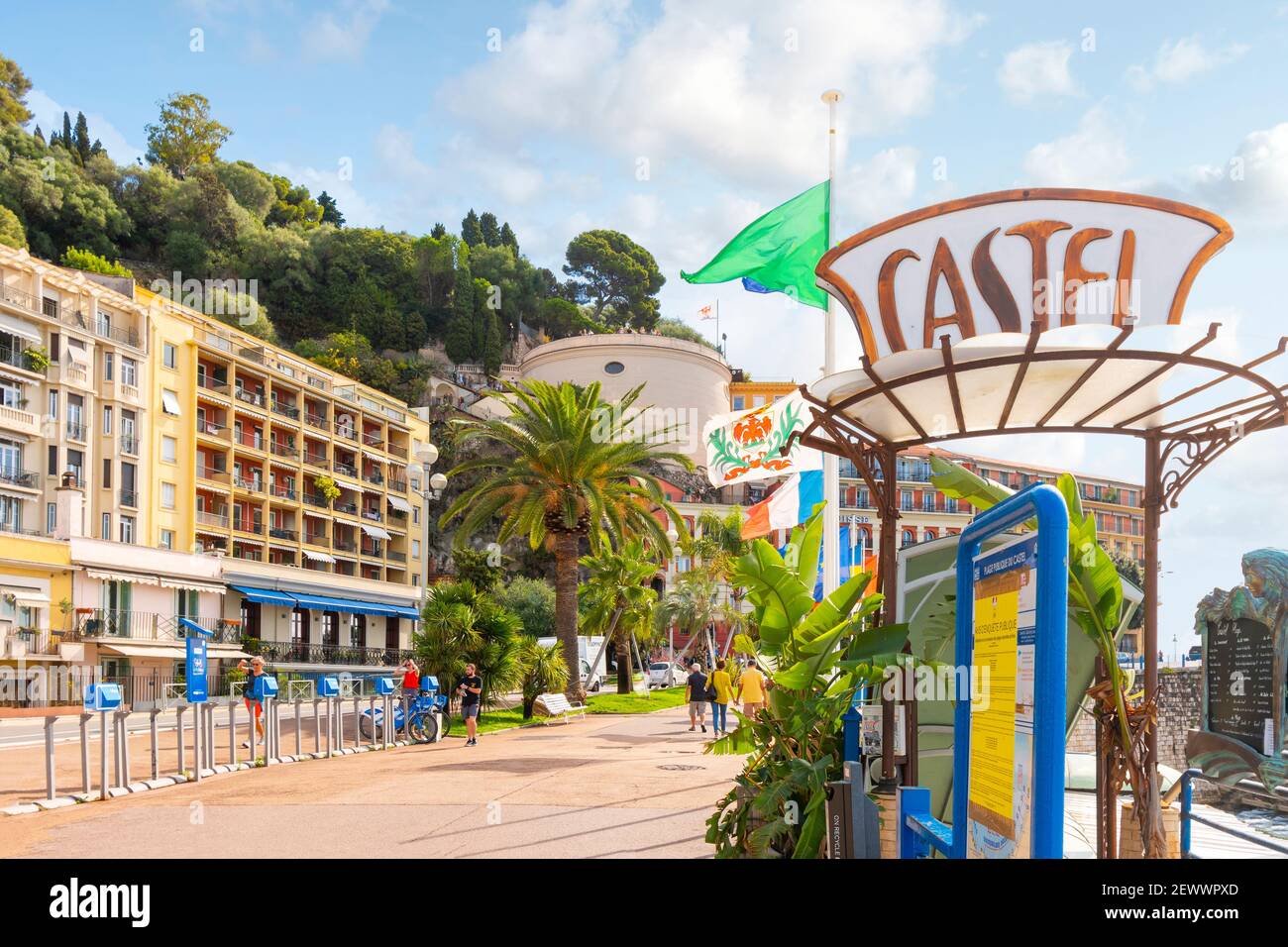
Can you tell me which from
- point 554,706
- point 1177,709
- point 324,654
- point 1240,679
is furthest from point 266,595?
point 1240,679

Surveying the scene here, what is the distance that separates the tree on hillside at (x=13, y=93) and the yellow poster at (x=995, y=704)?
106190 mm

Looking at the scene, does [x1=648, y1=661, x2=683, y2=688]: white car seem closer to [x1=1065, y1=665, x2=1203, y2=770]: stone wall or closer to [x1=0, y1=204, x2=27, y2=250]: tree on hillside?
[x1=1065, y1=665, x2=1203, y2=770]: stone wall

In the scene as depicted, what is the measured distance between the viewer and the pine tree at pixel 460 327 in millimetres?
113500

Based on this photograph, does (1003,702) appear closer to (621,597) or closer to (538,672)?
(538,672)

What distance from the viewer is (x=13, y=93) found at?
9912 cm

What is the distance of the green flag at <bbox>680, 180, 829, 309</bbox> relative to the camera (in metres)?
13.5

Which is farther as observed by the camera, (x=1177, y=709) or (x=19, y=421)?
(x=19, y=421)

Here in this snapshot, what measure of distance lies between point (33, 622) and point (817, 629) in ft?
Answer: 134

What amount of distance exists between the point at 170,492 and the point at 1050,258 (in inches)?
2209

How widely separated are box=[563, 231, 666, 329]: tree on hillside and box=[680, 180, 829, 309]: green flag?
12157cm

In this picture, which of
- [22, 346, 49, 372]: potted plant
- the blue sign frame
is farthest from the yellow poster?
[22, 346, 49, 372]: potted plant

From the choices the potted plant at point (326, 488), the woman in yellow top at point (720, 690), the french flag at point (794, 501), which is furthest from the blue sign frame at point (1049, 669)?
the potted plant at point (326, 488)

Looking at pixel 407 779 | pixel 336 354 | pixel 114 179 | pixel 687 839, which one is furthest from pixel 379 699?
pixel 114 179

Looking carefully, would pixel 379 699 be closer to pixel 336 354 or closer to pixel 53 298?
pixel 53 298
